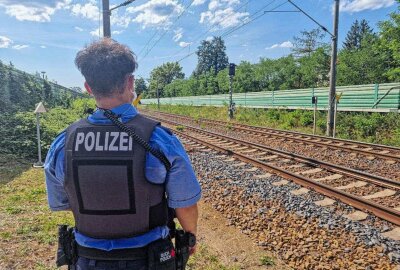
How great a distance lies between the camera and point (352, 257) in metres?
4.37

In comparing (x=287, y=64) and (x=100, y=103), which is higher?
(x=287, y=64)

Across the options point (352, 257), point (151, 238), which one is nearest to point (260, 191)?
point (352, 257)

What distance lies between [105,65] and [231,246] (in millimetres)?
3789

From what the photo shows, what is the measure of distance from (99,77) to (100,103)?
0.15 meters

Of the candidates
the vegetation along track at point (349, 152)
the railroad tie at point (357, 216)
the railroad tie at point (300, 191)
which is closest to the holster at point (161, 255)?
the railroad tie at point (357, 216)

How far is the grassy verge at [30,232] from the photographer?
14.0 feet

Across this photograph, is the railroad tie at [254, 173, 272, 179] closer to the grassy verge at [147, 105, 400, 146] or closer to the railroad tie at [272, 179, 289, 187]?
the railroad tie at [272, 179, 289, 187]

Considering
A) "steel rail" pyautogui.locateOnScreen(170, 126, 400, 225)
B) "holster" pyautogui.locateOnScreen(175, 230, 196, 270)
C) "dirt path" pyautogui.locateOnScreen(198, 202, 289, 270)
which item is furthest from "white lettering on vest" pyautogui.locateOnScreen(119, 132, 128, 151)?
"steel rail" pyautogui.locateOnScreen(170, 126, 400, 225)

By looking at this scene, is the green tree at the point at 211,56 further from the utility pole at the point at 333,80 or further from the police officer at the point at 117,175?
the police officer at the point at 117,175

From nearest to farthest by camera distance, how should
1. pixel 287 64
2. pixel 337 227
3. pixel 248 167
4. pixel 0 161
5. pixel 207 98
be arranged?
pixel 337 227
pixel 248 167
pixel 0 161
pixel 287 64
pixel 207 98

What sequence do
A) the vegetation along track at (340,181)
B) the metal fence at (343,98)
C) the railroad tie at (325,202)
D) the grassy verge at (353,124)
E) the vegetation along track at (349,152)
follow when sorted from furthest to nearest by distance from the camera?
the metal fence at (343,98) → the grassy verge at (353,124) → the vegetation along track at (349,152) → the railroad tie at (325,202) → the vegetation along track at (340,181)

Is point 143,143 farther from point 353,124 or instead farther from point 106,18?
point 353,124

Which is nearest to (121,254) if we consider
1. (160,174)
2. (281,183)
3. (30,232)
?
(160,174)

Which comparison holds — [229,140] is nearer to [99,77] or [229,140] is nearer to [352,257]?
[352,257]
